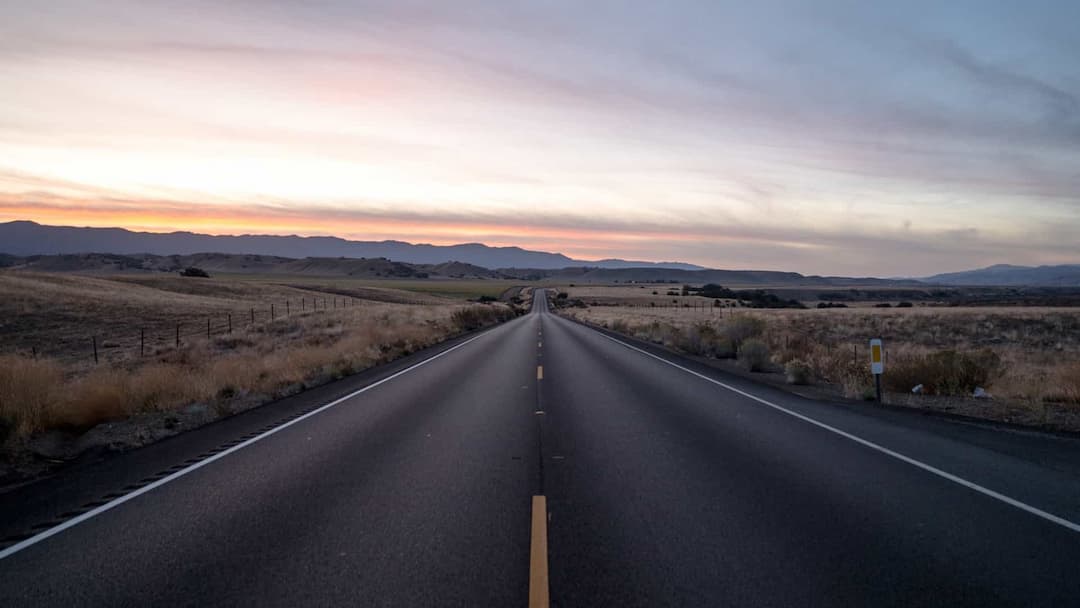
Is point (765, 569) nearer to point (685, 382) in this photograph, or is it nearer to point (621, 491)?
point (621, 491)

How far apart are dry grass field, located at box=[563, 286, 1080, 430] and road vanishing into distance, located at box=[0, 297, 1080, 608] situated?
3.12 metres

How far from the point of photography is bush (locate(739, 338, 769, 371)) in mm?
20703

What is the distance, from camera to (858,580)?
4.87 m

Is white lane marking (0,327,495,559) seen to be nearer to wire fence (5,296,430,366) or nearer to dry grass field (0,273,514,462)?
dry grass field (0,273,514,462)

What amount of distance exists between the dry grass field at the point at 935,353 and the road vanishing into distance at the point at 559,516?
312 cm

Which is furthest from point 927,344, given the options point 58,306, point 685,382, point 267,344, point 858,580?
point 58,306

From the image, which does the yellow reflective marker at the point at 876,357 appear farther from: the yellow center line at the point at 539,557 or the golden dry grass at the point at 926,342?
the yellow center line at the point at 539,557

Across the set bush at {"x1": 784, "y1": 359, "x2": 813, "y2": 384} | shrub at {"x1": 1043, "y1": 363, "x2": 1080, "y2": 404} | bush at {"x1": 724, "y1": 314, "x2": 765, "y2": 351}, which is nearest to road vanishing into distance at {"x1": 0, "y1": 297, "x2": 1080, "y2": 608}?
shrub at {"x1": 1043, "y1": 363, "x2": 1080, "y2": 404}

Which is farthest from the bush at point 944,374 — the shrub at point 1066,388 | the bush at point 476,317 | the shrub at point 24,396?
the bush at point 476,317

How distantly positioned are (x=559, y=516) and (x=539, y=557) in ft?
3.40

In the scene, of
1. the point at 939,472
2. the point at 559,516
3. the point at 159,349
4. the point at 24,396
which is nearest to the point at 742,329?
the point at 939,472

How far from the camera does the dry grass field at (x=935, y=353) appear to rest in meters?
13.6

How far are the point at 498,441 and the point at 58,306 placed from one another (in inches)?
1763

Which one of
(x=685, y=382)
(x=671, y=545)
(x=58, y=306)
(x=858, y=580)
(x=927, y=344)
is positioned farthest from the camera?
(x=58, y=306)
